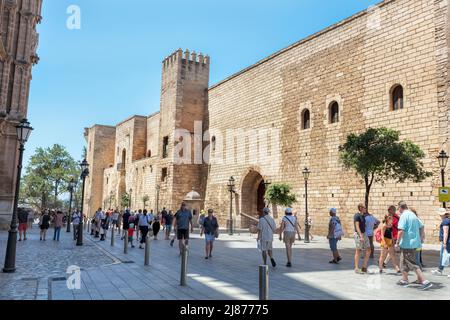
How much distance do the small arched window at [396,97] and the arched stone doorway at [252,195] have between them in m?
10.6

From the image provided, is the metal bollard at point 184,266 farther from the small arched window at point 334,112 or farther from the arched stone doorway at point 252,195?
the arched stone doorway at point 252,195

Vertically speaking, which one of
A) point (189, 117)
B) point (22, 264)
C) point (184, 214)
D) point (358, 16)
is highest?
point (358, 16)

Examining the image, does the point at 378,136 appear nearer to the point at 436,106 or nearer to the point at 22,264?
the point at 436,106

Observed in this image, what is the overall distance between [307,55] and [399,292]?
1704 centimetres

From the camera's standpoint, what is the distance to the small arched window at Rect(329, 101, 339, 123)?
64.3ft

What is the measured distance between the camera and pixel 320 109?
66.4 ft

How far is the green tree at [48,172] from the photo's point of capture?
2172 inches

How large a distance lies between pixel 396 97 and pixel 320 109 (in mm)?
4285

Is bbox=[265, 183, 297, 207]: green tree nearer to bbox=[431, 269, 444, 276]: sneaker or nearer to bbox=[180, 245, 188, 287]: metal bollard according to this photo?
bbox=[431, 269, 444, 276]: sneaker

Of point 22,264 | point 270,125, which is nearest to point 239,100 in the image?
point 270,125

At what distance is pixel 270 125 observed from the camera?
23.7m

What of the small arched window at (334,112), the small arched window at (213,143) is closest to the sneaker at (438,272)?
the small arched window at (334,112)

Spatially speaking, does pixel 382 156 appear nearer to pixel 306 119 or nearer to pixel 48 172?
pixel 306 119

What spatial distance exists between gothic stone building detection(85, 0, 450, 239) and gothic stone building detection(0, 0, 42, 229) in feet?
33.3
